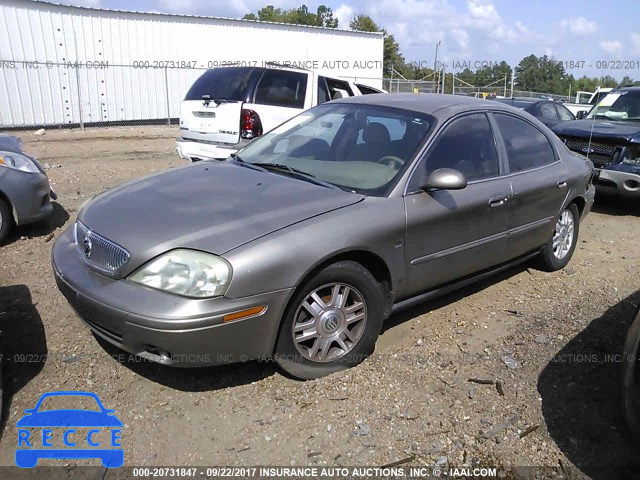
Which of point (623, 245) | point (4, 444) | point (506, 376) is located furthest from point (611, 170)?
point (4, 444)

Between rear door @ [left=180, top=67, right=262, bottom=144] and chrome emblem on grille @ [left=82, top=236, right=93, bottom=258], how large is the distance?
4580mm

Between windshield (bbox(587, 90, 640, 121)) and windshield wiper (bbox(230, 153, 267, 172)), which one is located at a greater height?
windshield (bbox(587, 90, 640, 121))

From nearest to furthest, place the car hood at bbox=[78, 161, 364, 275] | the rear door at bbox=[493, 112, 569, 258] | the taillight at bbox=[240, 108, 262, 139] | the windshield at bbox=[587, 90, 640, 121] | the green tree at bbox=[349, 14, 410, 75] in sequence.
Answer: the car hood at bbox=[78, 161, 364, 275]
the rear door at bbox=[493, 112, 569, 258]
the taillight at bbox=[240, 108, 262, 139]
the windshield at bbox=[587, 90, 640, 121]
the green tree at bbox=[349, 14, 410, 75]

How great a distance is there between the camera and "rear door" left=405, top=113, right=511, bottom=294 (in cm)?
343

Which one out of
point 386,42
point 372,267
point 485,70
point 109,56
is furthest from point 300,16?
point 372,267

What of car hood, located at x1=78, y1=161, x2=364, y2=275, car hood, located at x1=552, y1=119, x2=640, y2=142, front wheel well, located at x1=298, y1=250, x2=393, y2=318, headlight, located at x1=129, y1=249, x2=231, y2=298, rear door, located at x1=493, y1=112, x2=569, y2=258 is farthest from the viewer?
car hood, located at x1=552, y1=119, x2=640, y2=142

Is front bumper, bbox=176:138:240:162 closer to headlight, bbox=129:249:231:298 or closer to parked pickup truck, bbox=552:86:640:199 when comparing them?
headlight, bbox=129:249:231:298

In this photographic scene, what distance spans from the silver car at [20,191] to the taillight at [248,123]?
2.76 m

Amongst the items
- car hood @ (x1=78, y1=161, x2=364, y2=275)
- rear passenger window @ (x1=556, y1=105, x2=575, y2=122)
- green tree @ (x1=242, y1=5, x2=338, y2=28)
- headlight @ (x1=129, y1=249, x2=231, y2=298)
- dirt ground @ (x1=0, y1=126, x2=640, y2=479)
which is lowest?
dirt ground @ (x1=0, y1=126, x2=640, y2=479)

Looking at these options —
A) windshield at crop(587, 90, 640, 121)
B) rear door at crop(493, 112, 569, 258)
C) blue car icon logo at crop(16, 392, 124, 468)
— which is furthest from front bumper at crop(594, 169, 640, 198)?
blue car icon logo at crop(16, 392, 124, 468)

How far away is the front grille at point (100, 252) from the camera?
2.79 metres

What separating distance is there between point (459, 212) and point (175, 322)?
6.72ft

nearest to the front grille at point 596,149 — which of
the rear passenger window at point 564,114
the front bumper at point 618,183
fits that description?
the front bumper at point 618,183

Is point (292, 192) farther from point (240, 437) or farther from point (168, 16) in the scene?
point (168, 16)
